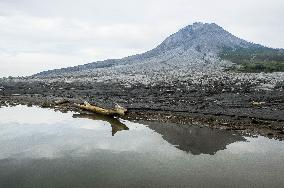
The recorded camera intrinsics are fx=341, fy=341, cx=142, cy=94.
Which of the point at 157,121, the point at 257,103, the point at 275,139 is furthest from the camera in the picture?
the point at 257,103

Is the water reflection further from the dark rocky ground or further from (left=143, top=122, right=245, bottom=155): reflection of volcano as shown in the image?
the dark rocky ground

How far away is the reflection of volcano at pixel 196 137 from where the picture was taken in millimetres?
17266

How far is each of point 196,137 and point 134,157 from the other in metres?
4.77

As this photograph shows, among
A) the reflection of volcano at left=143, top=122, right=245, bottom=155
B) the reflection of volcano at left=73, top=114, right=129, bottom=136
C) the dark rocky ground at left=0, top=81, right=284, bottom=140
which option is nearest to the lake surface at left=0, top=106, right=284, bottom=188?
the reflection of volcano at left=143, top=122, right=245, bottom=155

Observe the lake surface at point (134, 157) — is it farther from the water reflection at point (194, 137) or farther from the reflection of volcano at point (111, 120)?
the reflection of volcano at point (111, 120)

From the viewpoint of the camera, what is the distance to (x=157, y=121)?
942 inches

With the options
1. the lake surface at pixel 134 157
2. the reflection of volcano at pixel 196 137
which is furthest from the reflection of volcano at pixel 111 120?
the reflection of volcano at pixel 196 137

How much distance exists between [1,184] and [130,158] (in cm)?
563

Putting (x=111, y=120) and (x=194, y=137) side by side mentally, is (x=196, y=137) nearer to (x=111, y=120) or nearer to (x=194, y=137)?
(x=194, y=137)

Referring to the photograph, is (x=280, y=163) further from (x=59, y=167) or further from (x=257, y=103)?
(x=257, y=103)

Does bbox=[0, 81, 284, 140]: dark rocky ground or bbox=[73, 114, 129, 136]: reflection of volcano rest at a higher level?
bbox=[0, 81, 284, 140]: dark rocky ground

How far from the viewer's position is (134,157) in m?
15.9

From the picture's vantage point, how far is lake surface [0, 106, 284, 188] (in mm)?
13133

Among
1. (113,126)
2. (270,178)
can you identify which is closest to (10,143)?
(113,126)
